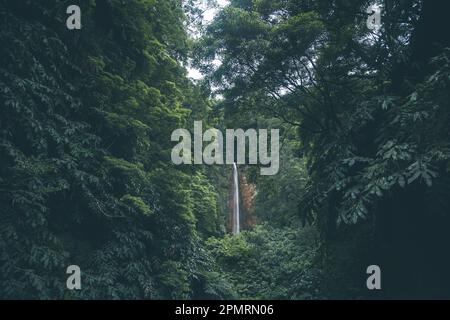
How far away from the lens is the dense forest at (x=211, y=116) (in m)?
7.55

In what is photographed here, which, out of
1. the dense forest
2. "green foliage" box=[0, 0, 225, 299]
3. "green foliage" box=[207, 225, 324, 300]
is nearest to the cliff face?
"green foliage" box=[207, 225, 324, 300]

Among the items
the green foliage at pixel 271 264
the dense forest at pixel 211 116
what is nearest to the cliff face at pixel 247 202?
the green foliage at pixel 271 264

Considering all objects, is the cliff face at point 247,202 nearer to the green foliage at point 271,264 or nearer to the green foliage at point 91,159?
the green foliage at point 271,264

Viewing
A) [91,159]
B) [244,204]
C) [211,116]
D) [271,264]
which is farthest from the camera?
[244,204]

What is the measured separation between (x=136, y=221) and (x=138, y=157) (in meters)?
1.87

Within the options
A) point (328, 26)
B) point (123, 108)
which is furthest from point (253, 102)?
point (123, 108)

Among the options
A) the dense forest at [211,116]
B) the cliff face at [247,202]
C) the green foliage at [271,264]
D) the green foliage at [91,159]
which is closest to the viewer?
the green foliage at [91,159]

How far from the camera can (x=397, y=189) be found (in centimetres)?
947

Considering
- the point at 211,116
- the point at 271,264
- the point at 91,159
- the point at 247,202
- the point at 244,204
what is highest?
the point at 211,116

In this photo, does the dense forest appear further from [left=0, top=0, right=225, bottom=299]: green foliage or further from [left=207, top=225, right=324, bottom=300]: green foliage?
[left=207, top=225, right=324, bottom=300]: green foliage

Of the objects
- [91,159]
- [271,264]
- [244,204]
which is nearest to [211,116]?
[91,159]

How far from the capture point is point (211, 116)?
45.2 feet

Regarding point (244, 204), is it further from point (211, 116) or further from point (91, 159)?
point (91, 159)

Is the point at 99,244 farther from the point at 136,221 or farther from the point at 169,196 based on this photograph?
the point at 169,196
